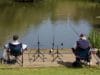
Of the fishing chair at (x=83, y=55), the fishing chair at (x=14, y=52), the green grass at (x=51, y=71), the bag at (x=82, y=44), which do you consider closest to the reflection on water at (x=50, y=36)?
the fishing chair at (x=14, y=52)

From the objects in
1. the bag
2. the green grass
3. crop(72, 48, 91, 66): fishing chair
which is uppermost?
the bag

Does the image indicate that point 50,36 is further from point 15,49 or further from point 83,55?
point 83,55

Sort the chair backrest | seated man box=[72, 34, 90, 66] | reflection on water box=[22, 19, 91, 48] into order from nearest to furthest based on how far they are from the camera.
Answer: seated man box=[72, 34, 90, 66] → the chair backrest → reflection on water box=[22, 19, 91, 48]

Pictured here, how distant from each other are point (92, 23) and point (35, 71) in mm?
27065

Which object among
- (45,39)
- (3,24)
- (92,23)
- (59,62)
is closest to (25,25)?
(3,24)

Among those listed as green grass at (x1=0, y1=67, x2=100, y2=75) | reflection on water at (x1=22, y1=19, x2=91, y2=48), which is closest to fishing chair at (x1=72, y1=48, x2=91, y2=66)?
green grass at (x1=0, y1=67, x2=100, y2=75)

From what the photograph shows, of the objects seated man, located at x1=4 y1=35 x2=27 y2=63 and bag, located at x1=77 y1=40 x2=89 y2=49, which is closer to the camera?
bag, located at x1=77 y1=40 x2=89 y2=49

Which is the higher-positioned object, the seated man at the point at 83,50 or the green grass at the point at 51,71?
the seated man at the point at 83,50

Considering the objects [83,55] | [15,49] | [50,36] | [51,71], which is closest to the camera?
[51,71]

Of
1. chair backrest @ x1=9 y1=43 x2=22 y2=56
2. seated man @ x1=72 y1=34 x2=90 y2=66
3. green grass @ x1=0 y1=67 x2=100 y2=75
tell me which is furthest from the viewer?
chair backrest @ x1=9 y1=43 x2=22 y2=56

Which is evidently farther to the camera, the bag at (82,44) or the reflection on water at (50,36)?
the reflection on water at (50,36)

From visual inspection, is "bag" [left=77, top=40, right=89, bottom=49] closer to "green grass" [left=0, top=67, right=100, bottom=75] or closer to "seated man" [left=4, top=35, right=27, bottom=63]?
"green grass" [left=0, top=67, right=100, bottom=75]

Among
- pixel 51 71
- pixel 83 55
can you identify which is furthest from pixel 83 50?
pixel 51 71

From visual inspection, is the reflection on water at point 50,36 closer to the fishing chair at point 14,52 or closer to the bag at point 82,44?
the fishing chair at point 14,52
